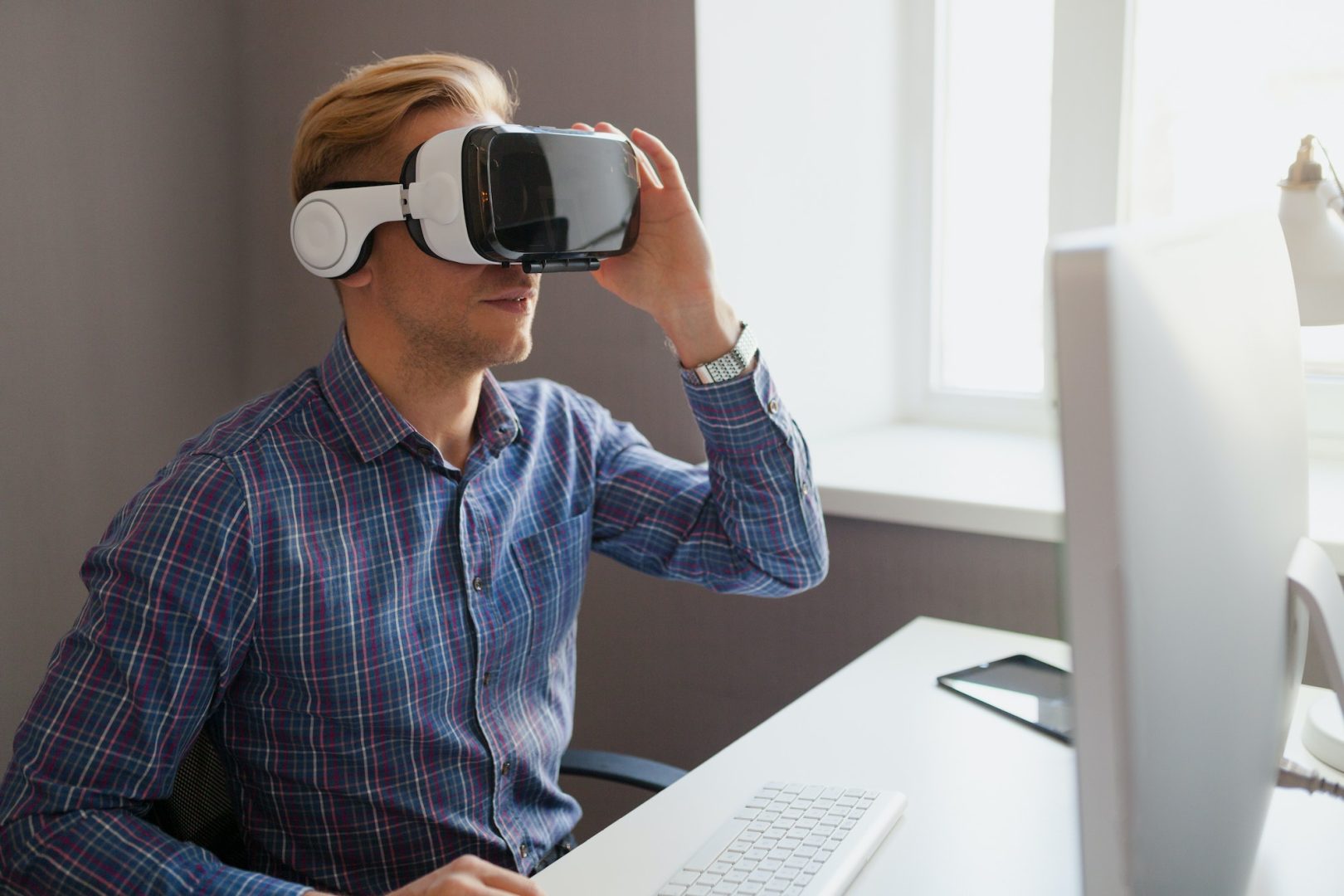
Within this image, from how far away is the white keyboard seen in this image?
842 mm

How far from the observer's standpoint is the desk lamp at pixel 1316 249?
103 centimetres

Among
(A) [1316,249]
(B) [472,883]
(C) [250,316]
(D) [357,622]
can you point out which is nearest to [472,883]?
(B) [472,883]

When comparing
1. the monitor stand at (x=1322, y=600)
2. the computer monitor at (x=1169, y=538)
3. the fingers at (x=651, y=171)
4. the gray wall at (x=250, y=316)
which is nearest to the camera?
the computer monitor at (x=1169, y=538)

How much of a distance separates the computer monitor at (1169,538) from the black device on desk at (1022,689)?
488 mm

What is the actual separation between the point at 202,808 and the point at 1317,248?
44.7 inches

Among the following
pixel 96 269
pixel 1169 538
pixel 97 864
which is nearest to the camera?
pixel 1169 538

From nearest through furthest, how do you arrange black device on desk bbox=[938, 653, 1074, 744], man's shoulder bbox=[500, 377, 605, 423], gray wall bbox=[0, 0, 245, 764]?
black device on desk bbox=[938, 653, 1074, 744] < man's shoulder bbox=[500, 377, 605, 423] < gray wall bbox=[0, 0, 245, 764]

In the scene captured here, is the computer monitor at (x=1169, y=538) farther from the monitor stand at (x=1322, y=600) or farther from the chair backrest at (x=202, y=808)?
the chair backrest at (x=202, y=808)

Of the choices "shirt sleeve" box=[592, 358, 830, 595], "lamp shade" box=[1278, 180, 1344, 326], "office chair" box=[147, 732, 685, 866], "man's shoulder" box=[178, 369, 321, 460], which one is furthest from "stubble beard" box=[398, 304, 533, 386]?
"lamp shade" box=[1278, 180, 1344, 326]

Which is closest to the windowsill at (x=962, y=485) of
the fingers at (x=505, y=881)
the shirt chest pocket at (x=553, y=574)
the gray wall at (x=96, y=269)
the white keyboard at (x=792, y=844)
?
the shirt chest pocket at (x=553, y=574)

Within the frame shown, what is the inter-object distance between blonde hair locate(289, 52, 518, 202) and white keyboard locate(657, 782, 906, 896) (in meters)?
0.74

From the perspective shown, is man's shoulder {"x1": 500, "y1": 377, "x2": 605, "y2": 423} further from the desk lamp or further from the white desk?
the desk lamp

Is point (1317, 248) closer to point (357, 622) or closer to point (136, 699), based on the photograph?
point (357, 622)

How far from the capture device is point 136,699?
38.1 inches
